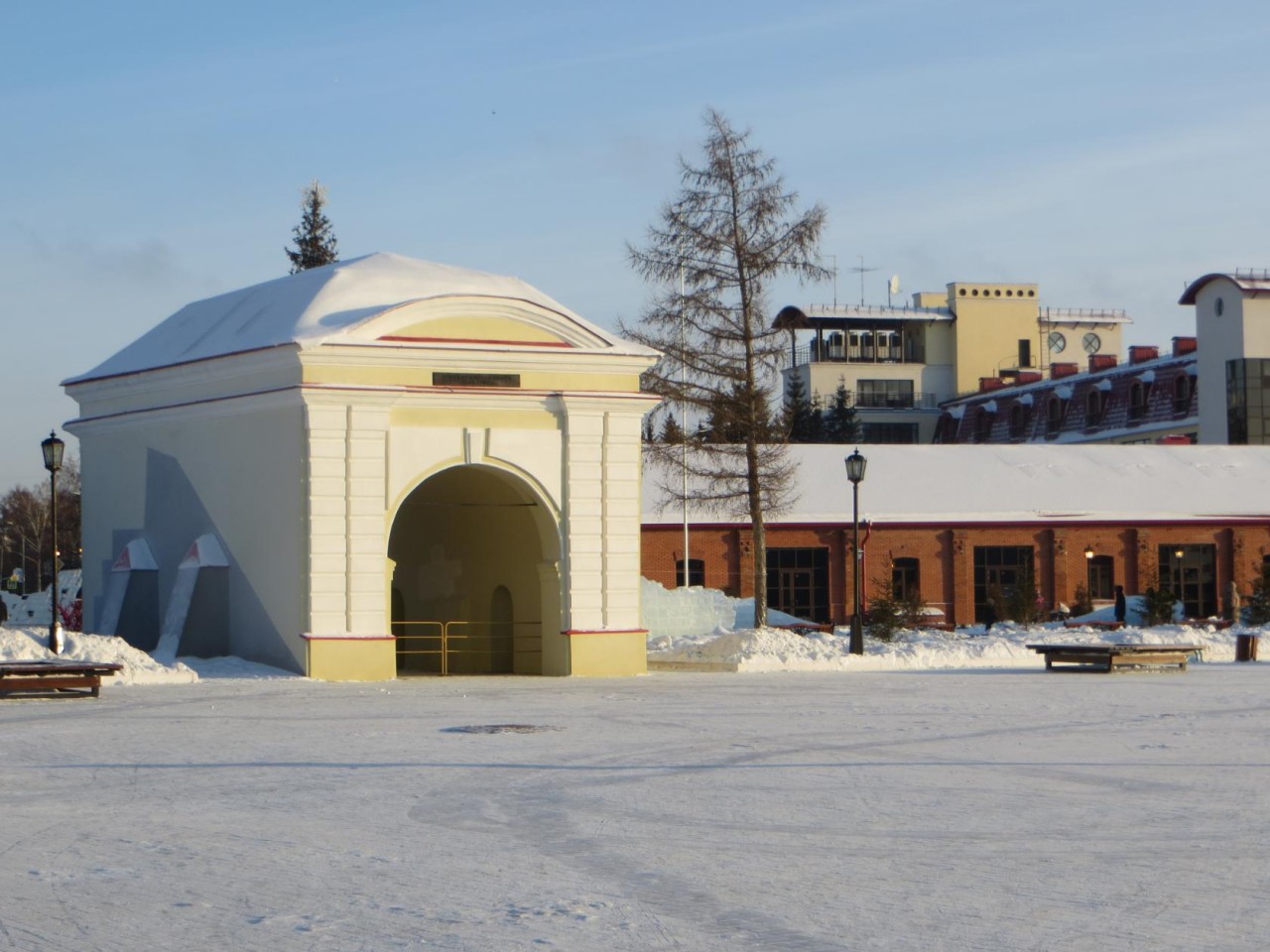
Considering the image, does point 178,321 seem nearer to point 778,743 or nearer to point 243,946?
point 778,743

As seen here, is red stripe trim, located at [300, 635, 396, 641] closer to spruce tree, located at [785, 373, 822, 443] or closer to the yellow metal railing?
the yellow metal railing

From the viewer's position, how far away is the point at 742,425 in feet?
124

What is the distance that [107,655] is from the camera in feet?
89.7

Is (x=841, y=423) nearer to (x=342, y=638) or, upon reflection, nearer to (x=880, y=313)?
(x=880, y=313)

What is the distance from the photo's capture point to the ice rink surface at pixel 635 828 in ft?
30.2

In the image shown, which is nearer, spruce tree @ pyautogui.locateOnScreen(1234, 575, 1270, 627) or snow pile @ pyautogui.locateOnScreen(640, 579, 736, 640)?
spruce tree @ pyautogui.locateOnScreen(1234, 575, 1270, 627)

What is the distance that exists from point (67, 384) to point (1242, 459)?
38025 millimetres

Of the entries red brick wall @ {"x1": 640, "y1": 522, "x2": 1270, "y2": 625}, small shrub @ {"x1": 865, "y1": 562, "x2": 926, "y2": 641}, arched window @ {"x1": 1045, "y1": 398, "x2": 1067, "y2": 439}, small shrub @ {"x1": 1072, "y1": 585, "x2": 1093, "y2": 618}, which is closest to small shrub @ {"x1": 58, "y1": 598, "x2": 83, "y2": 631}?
red brick wall @ {"x1": 640, "y1": 522, "x2": 1270, "y2": 625}

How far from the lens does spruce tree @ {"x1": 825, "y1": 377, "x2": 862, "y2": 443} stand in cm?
9669

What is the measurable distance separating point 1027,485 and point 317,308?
1147 inches

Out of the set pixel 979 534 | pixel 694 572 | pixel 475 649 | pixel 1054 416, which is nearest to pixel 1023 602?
pixel 979 534

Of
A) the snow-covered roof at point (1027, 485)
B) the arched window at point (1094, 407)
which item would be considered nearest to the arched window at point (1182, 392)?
the arched window at point (1094, 407)

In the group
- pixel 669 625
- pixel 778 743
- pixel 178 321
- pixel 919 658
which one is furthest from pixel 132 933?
pixel 669 625

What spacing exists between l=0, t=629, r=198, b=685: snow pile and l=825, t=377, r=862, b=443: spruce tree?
70.5 m
